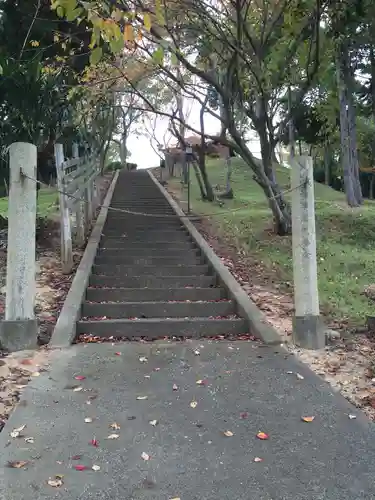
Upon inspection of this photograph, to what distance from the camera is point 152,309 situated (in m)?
6.57

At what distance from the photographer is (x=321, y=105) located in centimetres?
1808

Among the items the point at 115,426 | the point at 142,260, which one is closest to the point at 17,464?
the point at 115,426

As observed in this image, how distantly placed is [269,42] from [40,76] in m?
4.53

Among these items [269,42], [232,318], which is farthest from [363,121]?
[232,318]

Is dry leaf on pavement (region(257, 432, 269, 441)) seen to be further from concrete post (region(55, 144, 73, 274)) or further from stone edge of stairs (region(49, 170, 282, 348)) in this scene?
concrete post (region(55, 144, 73, 274))

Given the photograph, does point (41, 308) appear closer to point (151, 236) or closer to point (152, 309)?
point (152, 309)

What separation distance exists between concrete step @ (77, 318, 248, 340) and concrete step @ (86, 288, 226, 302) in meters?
0.96

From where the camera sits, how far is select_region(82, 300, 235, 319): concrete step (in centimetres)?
652

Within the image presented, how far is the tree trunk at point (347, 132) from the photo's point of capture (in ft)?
48.7

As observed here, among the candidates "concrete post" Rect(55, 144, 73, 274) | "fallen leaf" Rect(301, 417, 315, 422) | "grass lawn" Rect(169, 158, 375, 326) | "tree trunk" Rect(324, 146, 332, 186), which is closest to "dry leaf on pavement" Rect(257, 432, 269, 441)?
"fallen leaf" Rect(301, 417, 315, 422)

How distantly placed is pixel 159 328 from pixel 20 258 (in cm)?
183

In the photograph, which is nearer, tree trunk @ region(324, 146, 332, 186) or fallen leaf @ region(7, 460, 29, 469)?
fallen leaf @ region(7, 460, 29, 469)

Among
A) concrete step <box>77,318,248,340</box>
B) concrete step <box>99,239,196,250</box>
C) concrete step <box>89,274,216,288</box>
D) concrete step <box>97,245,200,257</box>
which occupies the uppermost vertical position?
concrete step <box>99,239,196,250</box>

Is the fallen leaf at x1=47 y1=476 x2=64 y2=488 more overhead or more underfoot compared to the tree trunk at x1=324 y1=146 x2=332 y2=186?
more underfoot
